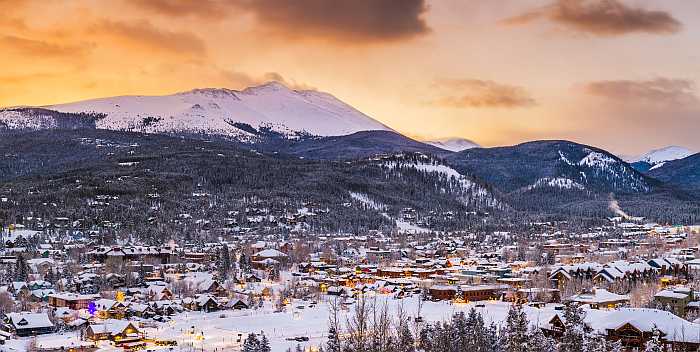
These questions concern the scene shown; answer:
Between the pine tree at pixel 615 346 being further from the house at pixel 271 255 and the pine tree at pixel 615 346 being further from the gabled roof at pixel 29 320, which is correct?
the house at pixel 271 255

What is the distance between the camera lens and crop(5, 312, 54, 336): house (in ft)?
186

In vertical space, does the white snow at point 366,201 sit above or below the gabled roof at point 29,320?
above

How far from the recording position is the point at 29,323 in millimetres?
57250

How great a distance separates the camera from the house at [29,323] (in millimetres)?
56562

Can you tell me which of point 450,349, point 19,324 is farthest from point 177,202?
point 450,349

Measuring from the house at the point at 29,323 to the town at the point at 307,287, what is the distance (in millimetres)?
107

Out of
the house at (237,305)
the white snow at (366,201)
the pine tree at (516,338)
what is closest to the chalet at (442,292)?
the house at (237,305)

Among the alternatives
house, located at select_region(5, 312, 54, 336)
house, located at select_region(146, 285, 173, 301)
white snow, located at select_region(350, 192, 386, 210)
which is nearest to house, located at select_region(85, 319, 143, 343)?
house, located at select_region(5, 312, 54, 336)

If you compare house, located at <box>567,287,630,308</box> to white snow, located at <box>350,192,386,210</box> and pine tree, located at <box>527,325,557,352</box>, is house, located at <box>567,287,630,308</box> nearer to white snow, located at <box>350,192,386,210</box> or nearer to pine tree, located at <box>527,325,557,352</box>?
pine tree, located at <box>527,325,557,352</box>

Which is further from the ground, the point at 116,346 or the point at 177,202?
the point at 177,202

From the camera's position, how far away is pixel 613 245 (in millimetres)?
122312

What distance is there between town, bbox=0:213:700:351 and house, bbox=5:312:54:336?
4.2 inches

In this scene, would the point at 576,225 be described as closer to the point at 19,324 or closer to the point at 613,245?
the point at 613,245

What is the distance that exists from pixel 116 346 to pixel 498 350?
23431 mm
